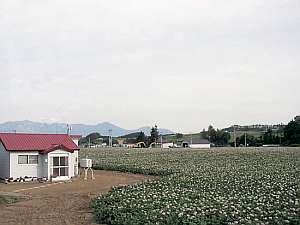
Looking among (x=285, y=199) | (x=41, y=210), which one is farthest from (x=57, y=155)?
(x=285, y=199)

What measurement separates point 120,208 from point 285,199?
17.6 ft

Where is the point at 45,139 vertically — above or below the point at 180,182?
above

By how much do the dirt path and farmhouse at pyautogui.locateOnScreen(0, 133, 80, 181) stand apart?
2679mm

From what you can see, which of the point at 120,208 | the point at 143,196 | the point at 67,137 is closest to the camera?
→ the point at 120,208

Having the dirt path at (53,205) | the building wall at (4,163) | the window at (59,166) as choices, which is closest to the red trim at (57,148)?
the window at (59,166)

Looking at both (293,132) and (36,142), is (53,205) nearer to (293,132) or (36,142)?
(36,142)

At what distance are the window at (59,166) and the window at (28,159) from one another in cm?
113

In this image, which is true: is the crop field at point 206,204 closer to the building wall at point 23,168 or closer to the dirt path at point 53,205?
the dirt path at point 53,205

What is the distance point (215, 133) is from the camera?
137 meters

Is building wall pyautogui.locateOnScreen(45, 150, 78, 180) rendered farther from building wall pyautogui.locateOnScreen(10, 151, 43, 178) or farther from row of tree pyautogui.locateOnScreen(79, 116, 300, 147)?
row of tree pyautogui.locateOnScreen(79, 116, 300, 147)

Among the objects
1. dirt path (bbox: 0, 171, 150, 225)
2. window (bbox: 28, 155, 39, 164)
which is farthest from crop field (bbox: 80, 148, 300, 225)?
window (bbox: 28, 155, 39, 164)

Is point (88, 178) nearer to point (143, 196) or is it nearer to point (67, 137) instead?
point (67, 137)

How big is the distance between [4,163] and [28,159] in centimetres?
151

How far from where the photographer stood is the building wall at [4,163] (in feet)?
106
